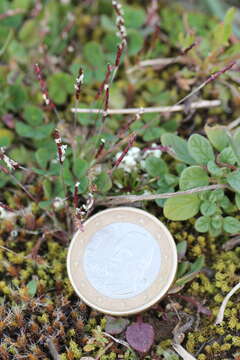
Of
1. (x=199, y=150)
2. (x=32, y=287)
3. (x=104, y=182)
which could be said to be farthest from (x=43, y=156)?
(x=199, y=150)

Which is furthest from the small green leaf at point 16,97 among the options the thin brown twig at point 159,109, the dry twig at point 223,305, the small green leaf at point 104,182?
the dry twig at point 223,305

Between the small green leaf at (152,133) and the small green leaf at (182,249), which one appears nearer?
the small green leaf at (182,249)

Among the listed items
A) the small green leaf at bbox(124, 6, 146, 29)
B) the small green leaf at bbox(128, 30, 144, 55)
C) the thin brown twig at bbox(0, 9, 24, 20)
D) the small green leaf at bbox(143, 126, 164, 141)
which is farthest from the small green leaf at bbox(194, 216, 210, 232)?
the thin brown twig at bbox(0, 9, 24, 20)

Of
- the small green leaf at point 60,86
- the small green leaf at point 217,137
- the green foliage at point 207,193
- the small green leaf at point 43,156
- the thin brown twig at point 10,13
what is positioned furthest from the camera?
the thin brown twig at point 10,13

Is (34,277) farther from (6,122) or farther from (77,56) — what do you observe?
(77,56)

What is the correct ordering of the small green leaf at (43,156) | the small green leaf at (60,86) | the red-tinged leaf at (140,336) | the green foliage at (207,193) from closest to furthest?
the red-tinged leaf at (140,336), the green foliage at (207,193), the small green leaf at (43,156), the small green leaf at (60,86)

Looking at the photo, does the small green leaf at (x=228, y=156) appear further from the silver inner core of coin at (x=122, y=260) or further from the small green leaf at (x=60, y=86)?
the small green leaf at (x=60, y=86)
